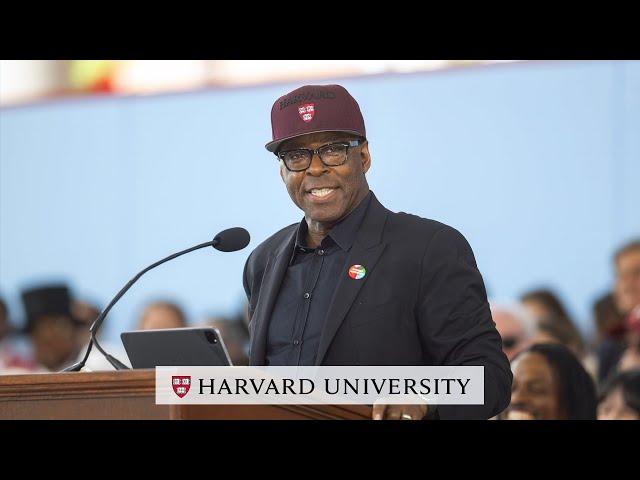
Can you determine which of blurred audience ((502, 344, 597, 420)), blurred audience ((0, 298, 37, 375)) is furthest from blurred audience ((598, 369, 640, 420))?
blurred audience ((0, 298, 37, 375))

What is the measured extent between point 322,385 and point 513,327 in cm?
245

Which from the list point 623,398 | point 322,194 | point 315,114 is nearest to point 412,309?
point 322,194

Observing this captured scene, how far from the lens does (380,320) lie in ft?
9.70

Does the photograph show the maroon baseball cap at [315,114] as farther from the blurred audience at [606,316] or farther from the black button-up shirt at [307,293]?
the blurred audience at [606,316]

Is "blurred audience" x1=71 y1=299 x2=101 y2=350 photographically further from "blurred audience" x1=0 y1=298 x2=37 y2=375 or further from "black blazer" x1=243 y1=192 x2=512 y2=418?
"black blazer" x1=243 y1=192 x2=512 y2=418

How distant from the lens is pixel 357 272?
304 cm

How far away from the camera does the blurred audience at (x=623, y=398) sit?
4.27m

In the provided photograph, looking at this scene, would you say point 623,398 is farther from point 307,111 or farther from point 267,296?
point 307,111

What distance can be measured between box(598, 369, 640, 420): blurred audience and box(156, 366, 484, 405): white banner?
1658 millimetres
